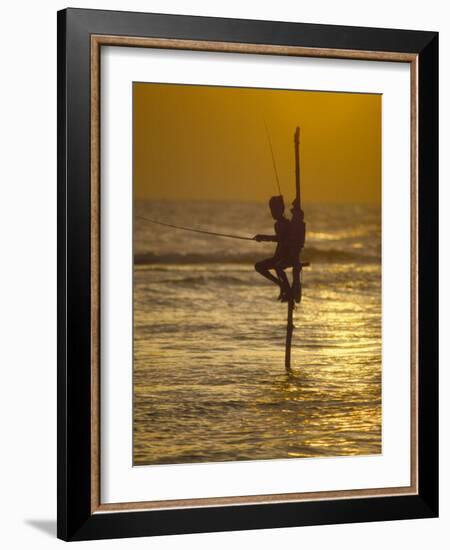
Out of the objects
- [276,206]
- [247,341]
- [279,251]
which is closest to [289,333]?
[247,341]

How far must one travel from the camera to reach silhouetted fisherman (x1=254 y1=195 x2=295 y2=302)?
13.4 ft

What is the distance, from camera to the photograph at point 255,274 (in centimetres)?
397

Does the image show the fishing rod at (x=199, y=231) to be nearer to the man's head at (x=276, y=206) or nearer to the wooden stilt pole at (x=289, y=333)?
the man's head at (x=276, y=206)

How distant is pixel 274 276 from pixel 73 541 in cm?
97

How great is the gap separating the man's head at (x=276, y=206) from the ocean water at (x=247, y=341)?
22 millimetres

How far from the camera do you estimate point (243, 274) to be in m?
4.04

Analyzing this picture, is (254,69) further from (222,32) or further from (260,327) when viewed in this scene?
(260,327)

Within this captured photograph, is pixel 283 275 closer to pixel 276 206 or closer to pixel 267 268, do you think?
pixel 267 268

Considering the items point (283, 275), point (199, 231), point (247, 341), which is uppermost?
point (199, 231)

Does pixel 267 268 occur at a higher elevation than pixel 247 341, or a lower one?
higher

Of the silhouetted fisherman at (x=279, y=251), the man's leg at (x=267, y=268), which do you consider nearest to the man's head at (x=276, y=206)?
the silhouetted fisherman at (x=279, y=251)

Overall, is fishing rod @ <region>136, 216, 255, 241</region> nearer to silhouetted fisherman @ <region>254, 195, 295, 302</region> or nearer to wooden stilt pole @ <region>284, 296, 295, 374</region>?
silhouetted fisherman @ <region>254, 195, 295, 302</region>

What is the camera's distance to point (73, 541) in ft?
12.7

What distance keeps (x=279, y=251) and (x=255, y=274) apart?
10 centimetres
